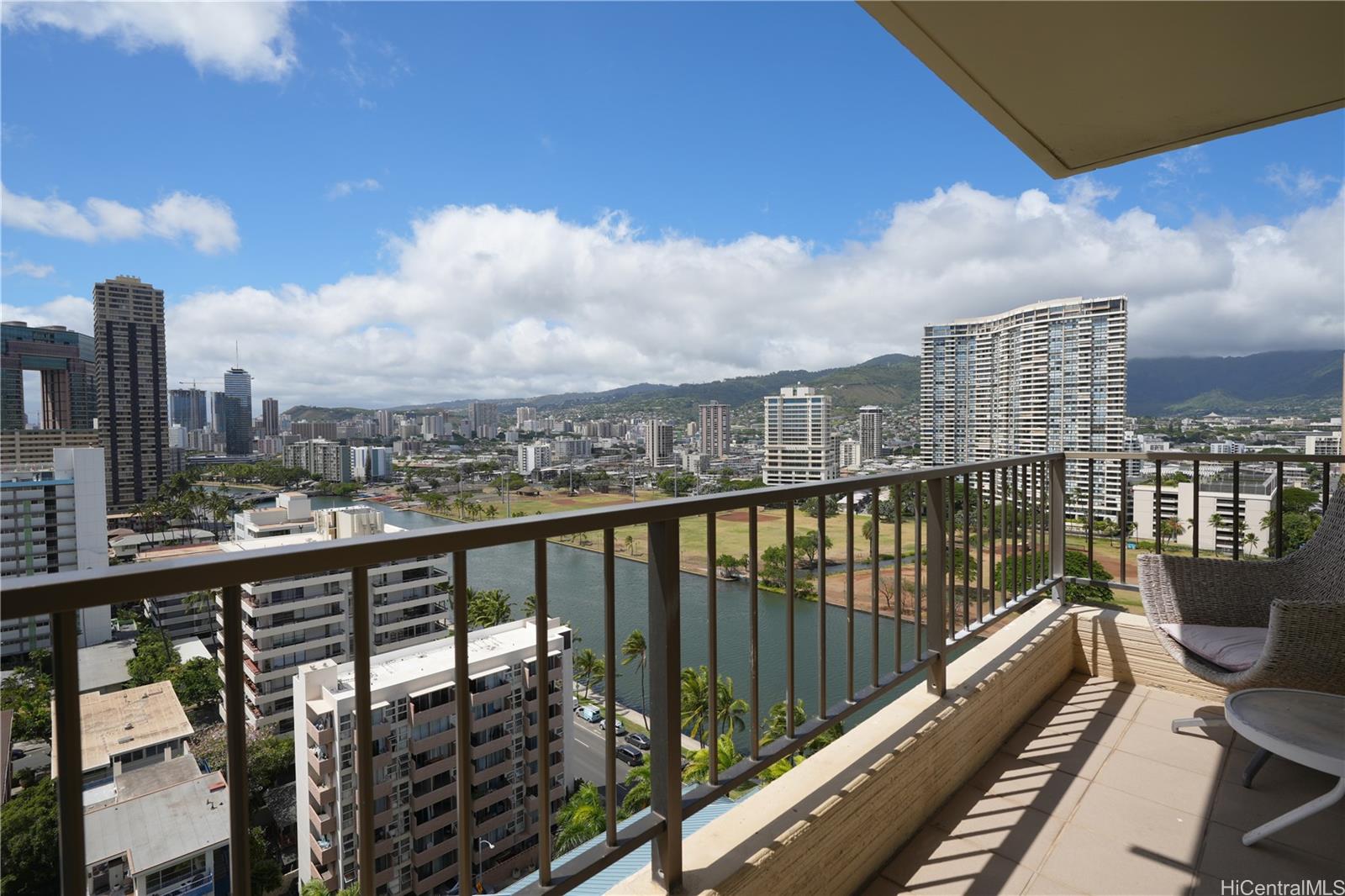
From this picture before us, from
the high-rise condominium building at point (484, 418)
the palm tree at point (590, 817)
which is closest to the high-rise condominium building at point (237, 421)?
the high-rise condominium building at point (484, 418)

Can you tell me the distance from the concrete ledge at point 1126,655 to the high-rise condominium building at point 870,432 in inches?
706

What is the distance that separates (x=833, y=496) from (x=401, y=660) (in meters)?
3.67

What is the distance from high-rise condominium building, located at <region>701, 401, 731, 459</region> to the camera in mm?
25514

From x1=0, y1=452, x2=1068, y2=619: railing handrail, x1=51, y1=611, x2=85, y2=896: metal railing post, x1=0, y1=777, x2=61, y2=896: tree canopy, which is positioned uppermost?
x1=0, y1=452, x2=1068, y2=619: railing handrail

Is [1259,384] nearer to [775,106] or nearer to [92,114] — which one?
[775,106]

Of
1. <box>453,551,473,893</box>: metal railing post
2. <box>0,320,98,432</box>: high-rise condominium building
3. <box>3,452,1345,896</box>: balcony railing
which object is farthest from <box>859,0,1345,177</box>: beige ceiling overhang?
<box>0,320,98,432</box>: high-rise condominium building

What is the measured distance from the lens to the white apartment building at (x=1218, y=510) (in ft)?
11.0

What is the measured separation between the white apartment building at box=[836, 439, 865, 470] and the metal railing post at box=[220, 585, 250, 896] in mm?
18819

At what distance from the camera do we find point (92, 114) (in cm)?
3083

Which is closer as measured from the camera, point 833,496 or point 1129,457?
point 833,496

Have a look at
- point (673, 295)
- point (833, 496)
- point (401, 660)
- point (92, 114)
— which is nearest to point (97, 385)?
point (401, 660)
